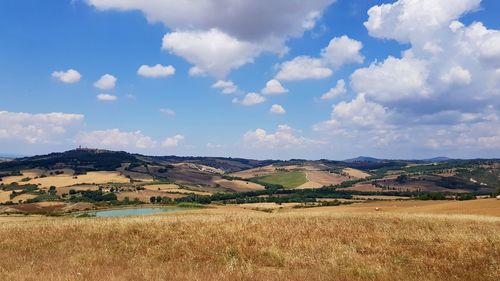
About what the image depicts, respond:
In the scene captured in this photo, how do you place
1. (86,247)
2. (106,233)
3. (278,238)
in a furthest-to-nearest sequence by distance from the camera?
(106,233) → (278,238) → (86,247)

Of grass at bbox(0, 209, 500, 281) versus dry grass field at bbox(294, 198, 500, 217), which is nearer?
grass at bbox(0, 209, 500, 281)

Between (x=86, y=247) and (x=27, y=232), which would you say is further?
(x=27, y=232)

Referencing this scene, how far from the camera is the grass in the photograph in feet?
49.4

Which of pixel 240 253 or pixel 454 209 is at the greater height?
pixel 240 253

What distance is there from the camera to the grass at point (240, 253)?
592 inches

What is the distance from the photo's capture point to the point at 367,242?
2258 cm

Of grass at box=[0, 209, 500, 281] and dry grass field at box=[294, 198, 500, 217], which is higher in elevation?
grass at box=[0, 209, 500, 281]

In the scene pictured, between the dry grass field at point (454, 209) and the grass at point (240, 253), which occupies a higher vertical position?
the grass at point (240, 253)

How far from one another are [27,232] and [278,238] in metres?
15.9

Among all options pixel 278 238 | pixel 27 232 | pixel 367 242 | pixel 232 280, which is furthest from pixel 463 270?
pixel 27 232

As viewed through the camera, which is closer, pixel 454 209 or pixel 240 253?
pixel 240 253

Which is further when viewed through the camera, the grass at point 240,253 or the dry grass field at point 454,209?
the dry grass field at point 454,209

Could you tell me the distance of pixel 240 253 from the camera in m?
20.1

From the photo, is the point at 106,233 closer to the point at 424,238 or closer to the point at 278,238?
the point at 278,238
